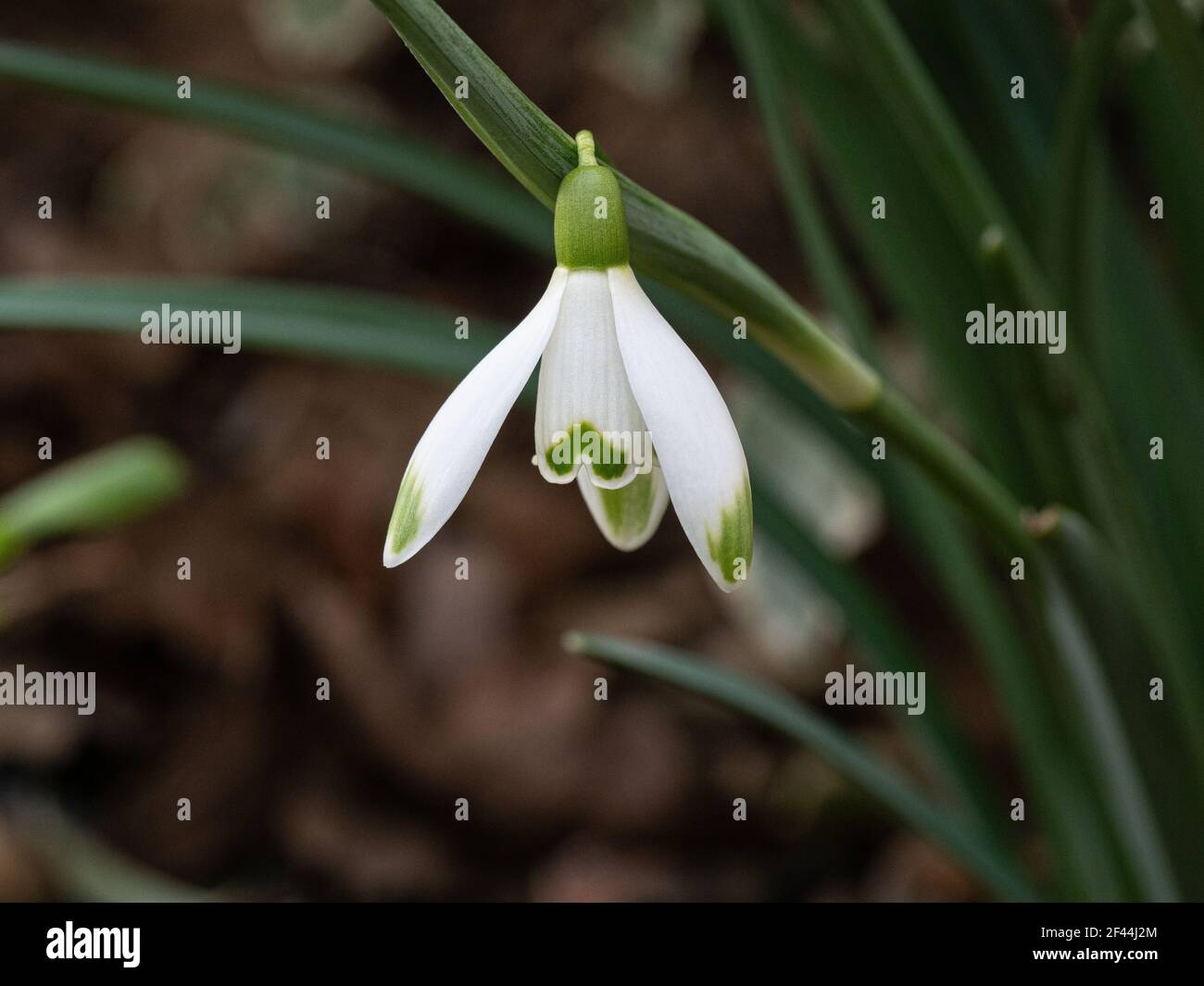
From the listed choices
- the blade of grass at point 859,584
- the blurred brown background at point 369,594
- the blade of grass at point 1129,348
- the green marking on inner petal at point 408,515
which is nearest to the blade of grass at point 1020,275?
the blade of grass at point 1129,348

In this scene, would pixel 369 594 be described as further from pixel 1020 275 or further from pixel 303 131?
pixel 1020 275

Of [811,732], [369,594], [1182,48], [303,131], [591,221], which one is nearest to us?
[591,221]

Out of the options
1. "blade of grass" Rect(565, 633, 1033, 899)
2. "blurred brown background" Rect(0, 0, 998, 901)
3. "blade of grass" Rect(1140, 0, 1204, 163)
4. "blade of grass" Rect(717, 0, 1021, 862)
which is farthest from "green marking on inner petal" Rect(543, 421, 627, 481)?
"blurred brown background" Rect(0, 0, 998, 901)

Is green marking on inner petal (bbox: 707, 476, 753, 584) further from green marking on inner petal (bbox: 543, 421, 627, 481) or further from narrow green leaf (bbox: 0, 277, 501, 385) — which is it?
narrow green leaf (bbox: 0, 277, 501, 385)

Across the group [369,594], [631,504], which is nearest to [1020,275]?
[631,504]

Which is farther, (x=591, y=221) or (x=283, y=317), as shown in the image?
(x=283, y=317)

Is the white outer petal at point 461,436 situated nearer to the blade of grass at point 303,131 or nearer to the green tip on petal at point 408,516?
the green tip on petal at point 408,516

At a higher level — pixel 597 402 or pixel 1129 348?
pixel 1129 348

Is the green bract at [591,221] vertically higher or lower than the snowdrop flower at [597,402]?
higher
